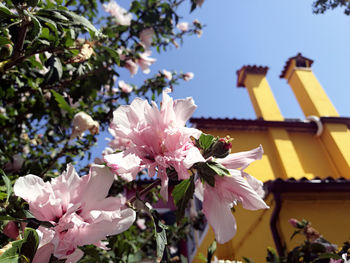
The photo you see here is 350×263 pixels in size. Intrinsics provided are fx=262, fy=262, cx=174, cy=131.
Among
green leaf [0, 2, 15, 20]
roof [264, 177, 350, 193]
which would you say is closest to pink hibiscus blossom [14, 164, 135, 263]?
green leaf [0, 2, 15, 20]

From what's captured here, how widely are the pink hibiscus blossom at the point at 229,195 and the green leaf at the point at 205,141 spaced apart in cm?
4

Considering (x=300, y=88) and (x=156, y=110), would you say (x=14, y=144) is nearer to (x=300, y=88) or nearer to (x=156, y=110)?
(x=156, y=110)

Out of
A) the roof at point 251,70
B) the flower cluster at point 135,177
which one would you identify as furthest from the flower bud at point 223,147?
the roof at point 251,70

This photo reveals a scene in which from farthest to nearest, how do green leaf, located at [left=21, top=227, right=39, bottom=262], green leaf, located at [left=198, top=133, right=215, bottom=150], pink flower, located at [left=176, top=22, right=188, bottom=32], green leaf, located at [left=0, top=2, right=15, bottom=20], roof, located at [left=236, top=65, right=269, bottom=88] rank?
roof, located at [left=236, top=65, right=269, bottom=88], pink flower, located at [left=176, top=22, right=188, bottom=32], green leaf, located at [left=0, top=2, right=15, bottom=20], green leaf, located at [left=198, top=133, right=215, bottom=150], green leaf, located at [left=21, top=227, right=39, bottom=262]

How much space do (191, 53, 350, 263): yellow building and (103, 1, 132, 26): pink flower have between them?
1.31 meters

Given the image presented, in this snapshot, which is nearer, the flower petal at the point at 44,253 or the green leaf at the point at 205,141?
the flower petal at the point at 44,253

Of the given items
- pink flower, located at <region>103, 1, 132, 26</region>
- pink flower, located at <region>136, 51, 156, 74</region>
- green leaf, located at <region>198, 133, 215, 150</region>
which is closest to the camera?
green leaf, located at <region>198, 133, 215, 150</region>

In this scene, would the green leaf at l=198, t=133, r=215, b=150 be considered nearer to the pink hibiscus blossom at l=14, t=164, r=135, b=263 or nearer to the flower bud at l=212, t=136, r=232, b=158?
the flower bud at l=212, t=136, r=232, b=158

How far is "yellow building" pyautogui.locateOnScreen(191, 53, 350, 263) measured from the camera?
3066 millimetres

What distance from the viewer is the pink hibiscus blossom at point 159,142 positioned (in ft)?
1.77

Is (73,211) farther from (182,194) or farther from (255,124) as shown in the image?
(255,124)

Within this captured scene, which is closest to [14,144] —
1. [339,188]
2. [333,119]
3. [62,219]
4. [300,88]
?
[62,219]

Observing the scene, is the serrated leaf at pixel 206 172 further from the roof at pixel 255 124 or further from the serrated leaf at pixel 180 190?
the roof at pixel 255 124

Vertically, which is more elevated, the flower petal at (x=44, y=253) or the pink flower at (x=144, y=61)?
the pink flower at (x=144, y=61)
